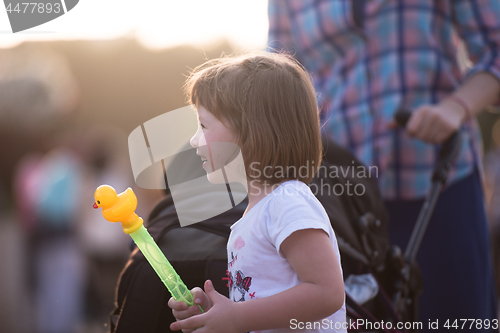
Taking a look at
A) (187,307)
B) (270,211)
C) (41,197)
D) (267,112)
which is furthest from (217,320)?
(41,197)

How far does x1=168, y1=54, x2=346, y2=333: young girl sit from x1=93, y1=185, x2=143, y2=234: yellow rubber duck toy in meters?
0.17

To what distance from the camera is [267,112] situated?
836 mm

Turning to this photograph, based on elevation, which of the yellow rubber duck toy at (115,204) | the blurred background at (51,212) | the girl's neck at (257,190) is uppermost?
the yellow rubber duck toy at (115,204)

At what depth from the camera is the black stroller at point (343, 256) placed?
1.03 metres

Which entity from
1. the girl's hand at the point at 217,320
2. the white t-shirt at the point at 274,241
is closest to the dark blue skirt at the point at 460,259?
the white t-shirt at the point at 274,241

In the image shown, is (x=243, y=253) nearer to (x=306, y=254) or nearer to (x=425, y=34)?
(x=306, y=254)

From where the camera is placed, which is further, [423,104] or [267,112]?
[423,104]

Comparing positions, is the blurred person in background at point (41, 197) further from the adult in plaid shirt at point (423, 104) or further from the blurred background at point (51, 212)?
the adult in plaid shirt at point (423, 104)

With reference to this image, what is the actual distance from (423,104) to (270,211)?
933 millimetres

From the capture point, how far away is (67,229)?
8.40ft

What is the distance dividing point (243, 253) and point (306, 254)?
0.14 metres

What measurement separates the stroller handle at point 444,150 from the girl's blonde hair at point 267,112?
620 millimetres

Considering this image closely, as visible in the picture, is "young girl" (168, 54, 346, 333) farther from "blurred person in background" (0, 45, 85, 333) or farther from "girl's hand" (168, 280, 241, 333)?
"blurred person in background" (0, 45, 85, 333)

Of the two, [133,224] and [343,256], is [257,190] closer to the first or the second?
[133,224]
